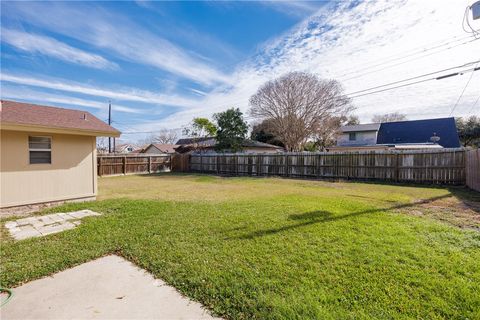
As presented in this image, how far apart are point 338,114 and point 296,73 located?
5.87 metres

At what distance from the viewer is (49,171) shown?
668cm

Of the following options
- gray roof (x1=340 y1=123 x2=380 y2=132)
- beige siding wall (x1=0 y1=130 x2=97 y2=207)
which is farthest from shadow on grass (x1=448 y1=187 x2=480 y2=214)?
gray roof (x1=340 y1=123 x2=380 y2=132)

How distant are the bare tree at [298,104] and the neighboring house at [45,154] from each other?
57.3ft

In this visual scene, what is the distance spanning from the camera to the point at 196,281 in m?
2.59

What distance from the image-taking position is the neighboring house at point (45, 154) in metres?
5.96

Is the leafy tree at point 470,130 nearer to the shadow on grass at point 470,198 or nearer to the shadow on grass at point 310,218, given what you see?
the shadow on grass at point 470,198

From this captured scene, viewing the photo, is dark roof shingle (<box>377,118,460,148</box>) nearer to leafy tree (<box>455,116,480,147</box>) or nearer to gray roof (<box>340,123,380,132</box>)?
gray roof (<box>340,123,380,132</box>)

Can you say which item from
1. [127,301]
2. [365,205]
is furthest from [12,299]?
[365,205]

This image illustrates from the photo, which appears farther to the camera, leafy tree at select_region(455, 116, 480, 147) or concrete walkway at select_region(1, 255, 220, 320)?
leafy tree at select_region(455, 116, 480, 147)

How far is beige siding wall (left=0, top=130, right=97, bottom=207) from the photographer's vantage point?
5965 mm

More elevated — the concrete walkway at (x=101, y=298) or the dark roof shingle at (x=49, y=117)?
the dark roof shingle at (x=49, y=117)

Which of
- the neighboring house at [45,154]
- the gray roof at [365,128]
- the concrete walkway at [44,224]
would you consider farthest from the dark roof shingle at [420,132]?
the concrete walkway at [44,224]

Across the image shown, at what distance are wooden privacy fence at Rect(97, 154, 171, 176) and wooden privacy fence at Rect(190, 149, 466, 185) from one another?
4999 millimetres

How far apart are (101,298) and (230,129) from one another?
20884 mm
